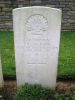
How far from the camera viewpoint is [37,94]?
5223mm

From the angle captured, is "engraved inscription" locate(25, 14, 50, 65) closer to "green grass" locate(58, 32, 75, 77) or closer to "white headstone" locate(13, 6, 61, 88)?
"white headstone" locate(13, 6, 61, 88)

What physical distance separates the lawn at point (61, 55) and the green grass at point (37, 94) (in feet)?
2.77

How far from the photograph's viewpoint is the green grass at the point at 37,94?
5.20m

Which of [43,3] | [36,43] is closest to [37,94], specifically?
[36,43]

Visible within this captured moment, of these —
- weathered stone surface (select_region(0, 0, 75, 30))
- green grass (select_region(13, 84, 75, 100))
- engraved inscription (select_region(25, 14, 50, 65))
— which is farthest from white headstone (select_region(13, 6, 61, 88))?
weathered stone surface (select_region(0, 0, 75, 30))

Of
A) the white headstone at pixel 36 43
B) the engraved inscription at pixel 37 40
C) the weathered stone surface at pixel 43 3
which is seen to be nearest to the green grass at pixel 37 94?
the white headstone at pixel 36 43

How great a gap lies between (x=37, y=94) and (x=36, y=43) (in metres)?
0.85

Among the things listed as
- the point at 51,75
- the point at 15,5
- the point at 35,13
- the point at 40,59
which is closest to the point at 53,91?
the point at 51,75

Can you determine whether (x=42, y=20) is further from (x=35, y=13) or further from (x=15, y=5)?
(x=15, y=5)

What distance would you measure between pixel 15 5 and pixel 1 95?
12.7 feet

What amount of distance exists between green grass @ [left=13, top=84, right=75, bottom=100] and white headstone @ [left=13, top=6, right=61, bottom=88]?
0.22 m

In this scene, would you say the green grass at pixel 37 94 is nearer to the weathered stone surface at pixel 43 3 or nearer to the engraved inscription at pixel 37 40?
the engraved inscription at pixel 37 40

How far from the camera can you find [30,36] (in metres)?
5.14

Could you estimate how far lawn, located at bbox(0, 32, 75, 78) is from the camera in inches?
250
